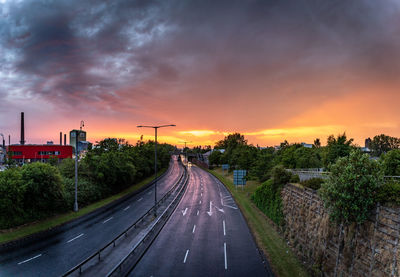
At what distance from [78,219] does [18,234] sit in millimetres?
7485

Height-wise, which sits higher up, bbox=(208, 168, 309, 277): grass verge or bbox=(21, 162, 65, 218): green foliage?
bbox=(21, 162, 65, 218): green foliage

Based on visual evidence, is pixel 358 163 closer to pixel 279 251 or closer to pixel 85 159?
pixel 279 251

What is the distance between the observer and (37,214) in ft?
92.2

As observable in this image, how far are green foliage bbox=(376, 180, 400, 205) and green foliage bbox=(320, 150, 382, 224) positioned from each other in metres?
0.31

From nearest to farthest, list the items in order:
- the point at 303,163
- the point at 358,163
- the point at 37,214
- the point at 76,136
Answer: the point at 358,163 → the point at 37,214 → the point at 76,136 → the point at 303,163

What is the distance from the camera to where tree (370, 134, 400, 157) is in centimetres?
10894

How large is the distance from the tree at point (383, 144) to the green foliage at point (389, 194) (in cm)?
11716

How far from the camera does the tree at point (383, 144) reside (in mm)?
108938

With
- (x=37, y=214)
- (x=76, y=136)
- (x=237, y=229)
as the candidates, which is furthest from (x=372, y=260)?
(x=76, y=136)

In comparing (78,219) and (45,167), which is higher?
(45,167)

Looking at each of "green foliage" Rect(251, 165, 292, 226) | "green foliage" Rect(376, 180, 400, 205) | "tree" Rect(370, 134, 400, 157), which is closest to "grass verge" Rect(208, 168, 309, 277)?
"green foliage" Rect(251, 165, 292, 226)

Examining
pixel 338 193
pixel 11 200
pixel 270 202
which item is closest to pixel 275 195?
pixel 270 202

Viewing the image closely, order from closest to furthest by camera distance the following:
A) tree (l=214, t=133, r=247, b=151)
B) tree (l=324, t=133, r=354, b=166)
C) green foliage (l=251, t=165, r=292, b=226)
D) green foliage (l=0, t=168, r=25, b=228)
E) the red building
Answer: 1. green foliage (l=0, t=168, r=25, b=228)
2. green foliage (l=251, t=165, r=292, b=226)
3. tree (l=324, t=133, r=354, b=166)
4. the red building
5. tree (l=214, t=133, r=247, b=151)

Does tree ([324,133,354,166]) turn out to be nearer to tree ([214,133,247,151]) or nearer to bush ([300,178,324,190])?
bush ([300,178,324,190])
